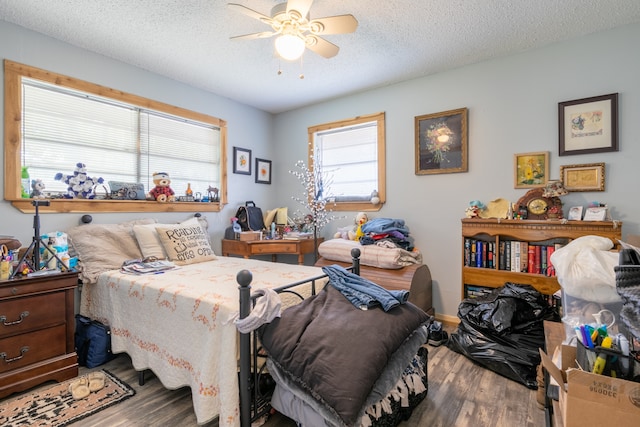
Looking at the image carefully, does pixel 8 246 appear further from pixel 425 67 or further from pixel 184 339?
pixel 425 67

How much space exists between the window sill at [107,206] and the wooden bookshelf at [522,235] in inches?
111

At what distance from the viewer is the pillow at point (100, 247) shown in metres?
2.39

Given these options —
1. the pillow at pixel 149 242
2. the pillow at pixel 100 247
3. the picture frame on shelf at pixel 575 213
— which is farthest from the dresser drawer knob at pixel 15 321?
the picture frame on shelf at pixel 575 213

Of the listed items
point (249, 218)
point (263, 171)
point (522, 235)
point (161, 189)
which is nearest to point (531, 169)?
point (522, 235)

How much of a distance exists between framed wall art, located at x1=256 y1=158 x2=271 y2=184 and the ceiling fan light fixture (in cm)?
240

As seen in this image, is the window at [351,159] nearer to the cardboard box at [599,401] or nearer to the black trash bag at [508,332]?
the black trash bag at [508,332]

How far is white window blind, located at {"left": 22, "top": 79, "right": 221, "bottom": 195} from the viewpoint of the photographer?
8.20 feet

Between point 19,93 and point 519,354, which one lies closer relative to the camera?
point 519,354

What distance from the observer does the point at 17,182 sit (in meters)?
2.34

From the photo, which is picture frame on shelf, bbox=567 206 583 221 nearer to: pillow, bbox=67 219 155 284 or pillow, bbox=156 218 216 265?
pillow, bbox=156 218 216 265

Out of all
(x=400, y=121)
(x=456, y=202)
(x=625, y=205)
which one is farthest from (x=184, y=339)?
(x=625, y=205)

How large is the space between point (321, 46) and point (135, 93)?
1978 mm

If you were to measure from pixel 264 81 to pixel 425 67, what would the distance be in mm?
1667

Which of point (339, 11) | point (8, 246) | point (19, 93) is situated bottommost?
point (8, 246)
